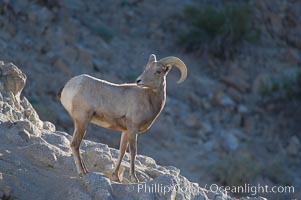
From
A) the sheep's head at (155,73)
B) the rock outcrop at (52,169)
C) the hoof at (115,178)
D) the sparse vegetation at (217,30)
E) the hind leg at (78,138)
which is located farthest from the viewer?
the sparse vegetation at (217,30)

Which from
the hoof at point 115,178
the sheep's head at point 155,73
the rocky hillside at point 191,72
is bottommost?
the hoof at point 115,178

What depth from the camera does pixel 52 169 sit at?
11.4m

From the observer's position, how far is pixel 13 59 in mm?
21078

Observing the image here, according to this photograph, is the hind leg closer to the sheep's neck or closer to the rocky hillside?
the sheep's neck

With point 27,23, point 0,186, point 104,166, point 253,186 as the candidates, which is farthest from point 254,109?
point 0,186

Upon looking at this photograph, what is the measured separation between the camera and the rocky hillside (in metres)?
21.0

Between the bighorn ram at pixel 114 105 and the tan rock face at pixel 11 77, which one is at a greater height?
the tan rock face at pixel 11 77

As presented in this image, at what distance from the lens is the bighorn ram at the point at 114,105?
1147 cm

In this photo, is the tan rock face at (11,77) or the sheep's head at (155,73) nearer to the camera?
the sheep's head at (155,73)

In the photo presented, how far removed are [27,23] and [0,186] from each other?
12.7 metres

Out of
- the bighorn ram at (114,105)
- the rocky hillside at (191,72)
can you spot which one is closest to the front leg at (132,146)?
the bighorn ram at (114,105)

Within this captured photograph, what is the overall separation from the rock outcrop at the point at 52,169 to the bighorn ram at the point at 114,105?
0.33 metres

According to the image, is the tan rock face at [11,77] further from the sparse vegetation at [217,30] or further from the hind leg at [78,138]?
the sparse vegetation at [217,30]

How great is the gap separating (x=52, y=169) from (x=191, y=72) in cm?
1335
